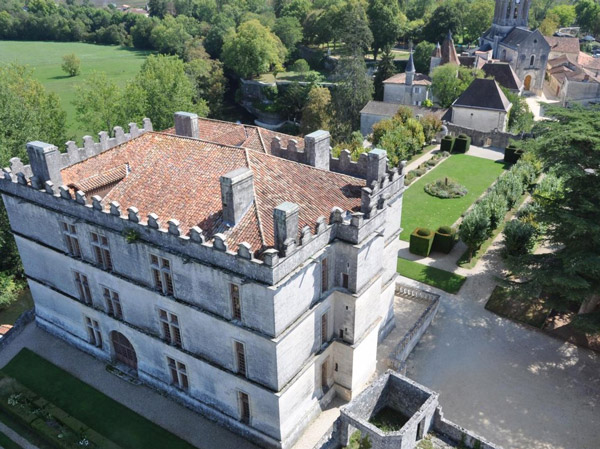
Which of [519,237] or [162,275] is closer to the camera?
[162,275]

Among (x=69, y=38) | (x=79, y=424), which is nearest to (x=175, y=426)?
(x=79, y=424)

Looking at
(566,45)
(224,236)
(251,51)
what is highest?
(224,236)

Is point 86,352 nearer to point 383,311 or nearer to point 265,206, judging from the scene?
point 265,206

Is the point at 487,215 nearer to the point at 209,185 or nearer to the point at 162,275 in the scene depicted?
the point at 209,185

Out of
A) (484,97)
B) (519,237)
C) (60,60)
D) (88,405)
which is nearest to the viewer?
(88,405)

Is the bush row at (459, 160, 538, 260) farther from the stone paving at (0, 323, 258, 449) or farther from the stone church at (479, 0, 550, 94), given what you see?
the stone church at (479, 0, 550, 94)

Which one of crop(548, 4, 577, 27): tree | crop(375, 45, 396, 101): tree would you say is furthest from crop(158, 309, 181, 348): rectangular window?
crop(548, 4, 577, 27): tree

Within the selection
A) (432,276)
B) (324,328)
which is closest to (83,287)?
(324,328)
